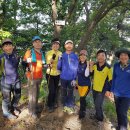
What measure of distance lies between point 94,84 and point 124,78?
101cm

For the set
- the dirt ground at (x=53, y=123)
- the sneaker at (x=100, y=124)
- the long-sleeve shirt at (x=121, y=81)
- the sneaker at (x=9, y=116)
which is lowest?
the sneaker at (x=100, y=124)

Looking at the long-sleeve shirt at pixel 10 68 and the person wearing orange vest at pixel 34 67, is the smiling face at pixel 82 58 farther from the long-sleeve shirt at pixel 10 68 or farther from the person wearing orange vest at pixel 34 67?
the long-sleeve shirt at pixel 10 68

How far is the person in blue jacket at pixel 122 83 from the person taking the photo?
20.8ft

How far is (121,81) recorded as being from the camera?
6398mm

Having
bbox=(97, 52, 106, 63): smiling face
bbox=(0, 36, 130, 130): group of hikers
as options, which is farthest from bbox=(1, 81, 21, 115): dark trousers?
bbox=(97, 52, 106, 63): smiling face

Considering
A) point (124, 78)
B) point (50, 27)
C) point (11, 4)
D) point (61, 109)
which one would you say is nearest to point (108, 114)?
point (61, 109)

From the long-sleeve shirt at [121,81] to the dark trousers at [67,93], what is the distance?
54.6 inches

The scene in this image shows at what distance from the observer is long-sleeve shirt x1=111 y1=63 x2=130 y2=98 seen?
249 inches

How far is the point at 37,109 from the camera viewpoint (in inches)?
296

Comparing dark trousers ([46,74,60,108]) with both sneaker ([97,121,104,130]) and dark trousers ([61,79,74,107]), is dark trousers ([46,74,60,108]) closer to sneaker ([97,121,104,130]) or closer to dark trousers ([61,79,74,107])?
dark trousers ([61,79,74,107])

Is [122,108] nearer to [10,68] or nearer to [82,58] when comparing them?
[82,58]

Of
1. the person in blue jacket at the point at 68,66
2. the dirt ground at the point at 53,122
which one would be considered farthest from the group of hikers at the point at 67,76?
the dirt ground at the point at 53,122

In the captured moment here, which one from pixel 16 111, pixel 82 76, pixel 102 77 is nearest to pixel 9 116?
pixel 16 111

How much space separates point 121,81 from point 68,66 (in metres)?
1.61
